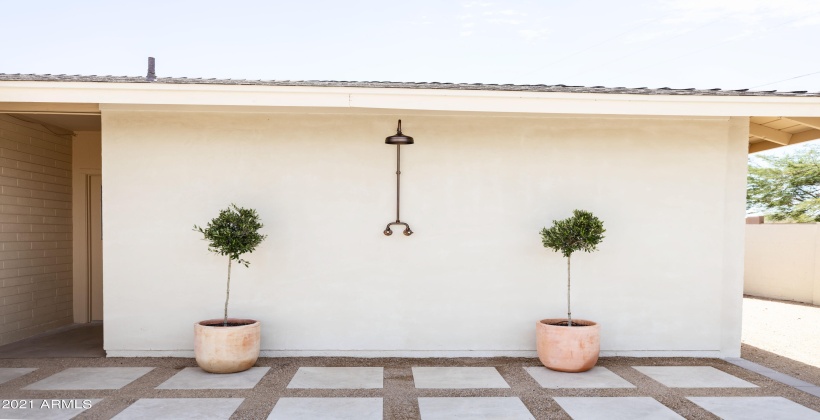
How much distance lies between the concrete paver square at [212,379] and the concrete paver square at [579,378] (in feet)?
7.48

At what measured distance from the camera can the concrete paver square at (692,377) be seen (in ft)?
14.7

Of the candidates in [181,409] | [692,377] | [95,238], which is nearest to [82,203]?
[95,238]

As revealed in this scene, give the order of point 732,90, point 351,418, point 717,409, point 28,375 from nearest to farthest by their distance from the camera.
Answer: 1. point 351,418
2. point 717,409
3. point 28,375
4. point 732,90

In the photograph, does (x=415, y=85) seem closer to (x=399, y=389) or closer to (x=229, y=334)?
(x=399, y=389)

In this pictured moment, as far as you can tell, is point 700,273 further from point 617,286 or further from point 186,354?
point 186,354

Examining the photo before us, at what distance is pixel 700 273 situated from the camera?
545cm

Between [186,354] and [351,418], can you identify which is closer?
[351,418]

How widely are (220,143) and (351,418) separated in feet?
9.63

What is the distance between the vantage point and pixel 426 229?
535 centimetres

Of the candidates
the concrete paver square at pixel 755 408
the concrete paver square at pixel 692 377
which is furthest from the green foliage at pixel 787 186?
the concrete paver square at pixel 755 408

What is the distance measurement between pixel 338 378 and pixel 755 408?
9.93ft

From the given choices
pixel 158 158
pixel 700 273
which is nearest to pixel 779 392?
pixel 700 273

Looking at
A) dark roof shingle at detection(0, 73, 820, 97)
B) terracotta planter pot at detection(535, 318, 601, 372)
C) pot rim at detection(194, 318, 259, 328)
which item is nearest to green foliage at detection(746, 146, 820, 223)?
dark roof shingle at detection(0, 73, 820, 97)

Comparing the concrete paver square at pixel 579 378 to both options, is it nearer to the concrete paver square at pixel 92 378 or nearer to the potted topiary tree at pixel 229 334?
the potted topiary tree at pixel 229 334
